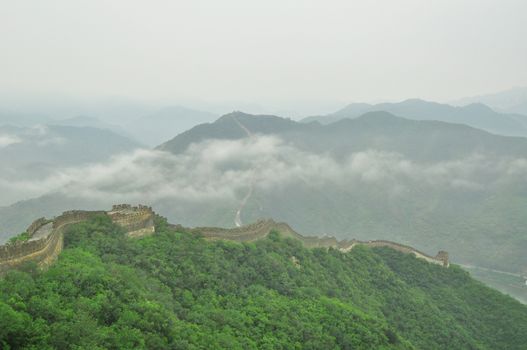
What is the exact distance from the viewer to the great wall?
2048cm

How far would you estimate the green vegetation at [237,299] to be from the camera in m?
16.2

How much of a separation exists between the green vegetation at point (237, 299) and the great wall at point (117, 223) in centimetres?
84

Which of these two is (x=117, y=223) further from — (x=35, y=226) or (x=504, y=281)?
(x=504, y=281)

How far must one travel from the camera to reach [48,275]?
18.7m

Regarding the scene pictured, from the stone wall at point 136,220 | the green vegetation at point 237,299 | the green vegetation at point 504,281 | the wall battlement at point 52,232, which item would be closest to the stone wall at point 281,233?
the green vegetation at point 237,299

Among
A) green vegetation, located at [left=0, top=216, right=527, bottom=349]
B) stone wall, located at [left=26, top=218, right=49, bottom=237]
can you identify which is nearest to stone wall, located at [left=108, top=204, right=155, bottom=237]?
green vegetation, located at [left=0, top=216, right=527, bottom=349]

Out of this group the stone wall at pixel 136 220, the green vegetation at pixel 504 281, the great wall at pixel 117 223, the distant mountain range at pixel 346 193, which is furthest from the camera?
the distant mountain range at pixel 346 193

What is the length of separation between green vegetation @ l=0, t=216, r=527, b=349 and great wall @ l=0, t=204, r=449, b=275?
0.84 metres

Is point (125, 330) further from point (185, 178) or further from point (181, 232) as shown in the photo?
point (185, 178)

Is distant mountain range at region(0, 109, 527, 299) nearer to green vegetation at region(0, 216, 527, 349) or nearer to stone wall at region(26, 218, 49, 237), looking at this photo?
green vegetation at region(0, 216, 527, 349)

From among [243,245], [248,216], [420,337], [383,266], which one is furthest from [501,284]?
[243,245]

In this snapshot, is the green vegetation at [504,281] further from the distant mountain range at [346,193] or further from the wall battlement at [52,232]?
the wall battlement at [52,232]

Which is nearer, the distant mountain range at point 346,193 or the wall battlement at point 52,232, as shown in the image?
the wall battlement at point 52,232

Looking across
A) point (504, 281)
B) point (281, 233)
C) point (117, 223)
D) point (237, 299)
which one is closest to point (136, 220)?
point (117, 223)
